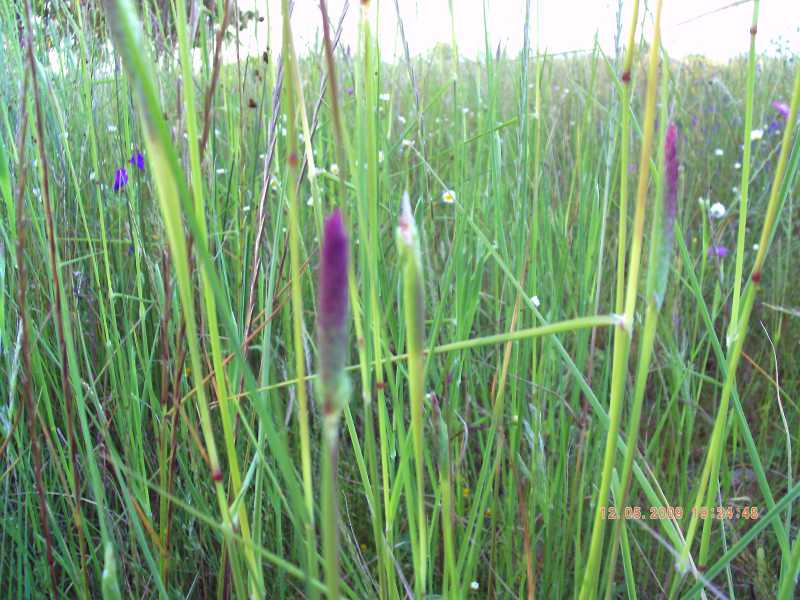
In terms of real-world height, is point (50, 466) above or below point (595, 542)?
below

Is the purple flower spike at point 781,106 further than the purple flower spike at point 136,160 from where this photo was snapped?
Yes

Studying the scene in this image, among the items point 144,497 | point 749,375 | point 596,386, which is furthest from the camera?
point 749,375

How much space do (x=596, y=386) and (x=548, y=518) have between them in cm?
39

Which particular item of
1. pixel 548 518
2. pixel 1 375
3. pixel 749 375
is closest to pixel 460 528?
pixel 548 518

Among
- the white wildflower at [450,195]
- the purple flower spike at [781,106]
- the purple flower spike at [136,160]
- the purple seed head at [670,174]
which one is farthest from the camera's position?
the purple flower spike at [781,106]

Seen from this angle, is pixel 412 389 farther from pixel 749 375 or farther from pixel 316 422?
pixel 749 375

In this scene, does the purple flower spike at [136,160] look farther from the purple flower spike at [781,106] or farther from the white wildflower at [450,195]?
the purple flower spike at [781,106]

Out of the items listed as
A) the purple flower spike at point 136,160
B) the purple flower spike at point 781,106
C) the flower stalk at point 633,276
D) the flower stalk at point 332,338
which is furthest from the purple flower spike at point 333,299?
the purple flower spike at point 781,106

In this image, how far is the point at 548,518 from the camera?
733 millimetres

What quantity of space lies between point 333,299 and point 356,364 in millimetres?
702
